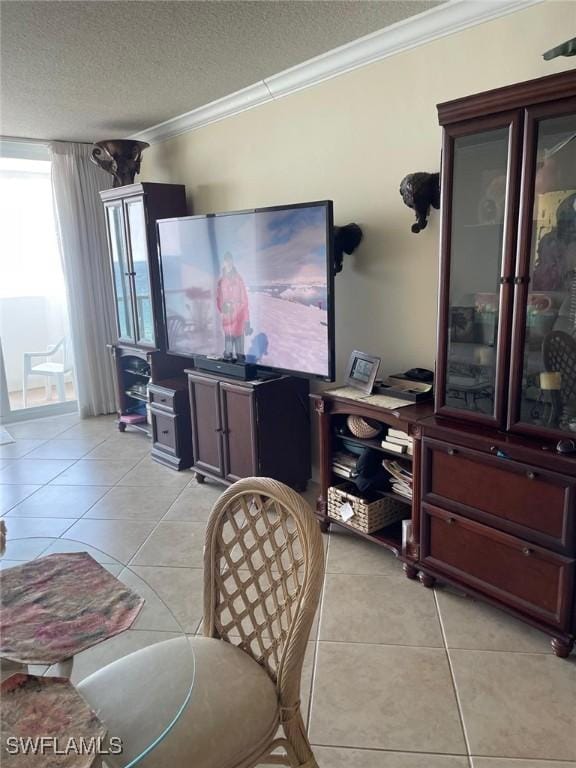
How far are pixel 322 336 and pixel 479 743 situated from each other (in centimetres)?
184

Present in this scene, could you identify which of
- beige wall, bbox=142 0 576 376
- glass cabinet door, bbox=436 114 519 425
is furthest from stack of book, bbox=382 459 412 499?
beige wall, bbox=142 0 576 376

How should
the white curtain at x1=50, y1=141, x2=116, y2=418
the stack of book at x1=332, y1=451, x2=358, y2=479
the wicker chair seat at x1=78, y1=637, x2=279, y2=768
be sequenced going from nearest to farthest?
the wicker chair seat at x1=78, y1=637, x2=279, y2=768 < the stack of book at x1=332, y1=451, x2=358, y2=479 < the white curtain at x1=50, y1=141, x2=116, y2=418

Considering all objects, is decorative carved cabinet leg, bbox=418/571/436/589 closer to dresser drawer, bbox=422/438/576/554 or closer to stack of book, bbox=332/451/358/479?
dresser drawer, bbox=422/438/576/554

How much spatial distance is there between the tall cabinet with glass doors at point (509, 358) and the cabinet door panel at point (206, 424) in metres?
1.50

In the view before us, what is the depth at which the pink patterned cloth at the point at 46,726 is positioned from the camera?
958 millimetres

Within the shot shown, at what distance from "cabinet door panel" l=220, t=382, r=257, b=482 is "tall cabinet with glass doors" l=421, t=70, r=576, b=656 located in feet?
3.87

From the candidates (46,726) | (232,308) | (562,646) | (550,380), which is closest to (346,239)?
(232,308)

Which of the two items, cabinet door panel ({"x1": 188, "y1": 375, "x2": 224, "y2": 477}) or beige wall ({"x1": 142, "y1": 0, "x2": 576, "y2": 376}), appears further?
cabinet door panel ({"x1": 188, "y1": 375, "x2": 224, "y2": 477})

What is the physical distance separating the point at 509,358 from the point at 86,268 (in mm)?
4027

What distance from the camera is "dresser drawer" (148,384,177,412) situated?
386 cm

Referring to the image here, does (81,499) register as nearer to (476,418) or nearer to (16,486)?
(16,486)

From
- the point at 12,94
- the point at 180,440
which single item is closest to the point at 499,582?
Result: the point at 180,440

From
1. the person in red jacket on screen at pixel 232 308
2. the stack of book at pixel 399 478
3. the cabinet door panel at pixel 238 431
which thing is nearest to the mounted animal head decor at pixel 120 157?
the person in red jacket on screen at pixel 232 308

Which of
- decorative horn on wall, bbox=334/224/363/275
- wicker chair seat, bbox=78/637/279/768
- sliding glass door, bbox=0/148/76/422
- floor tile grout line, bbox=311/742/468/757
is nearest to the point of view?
wicker chair seat, bbox=78/637/279/768
